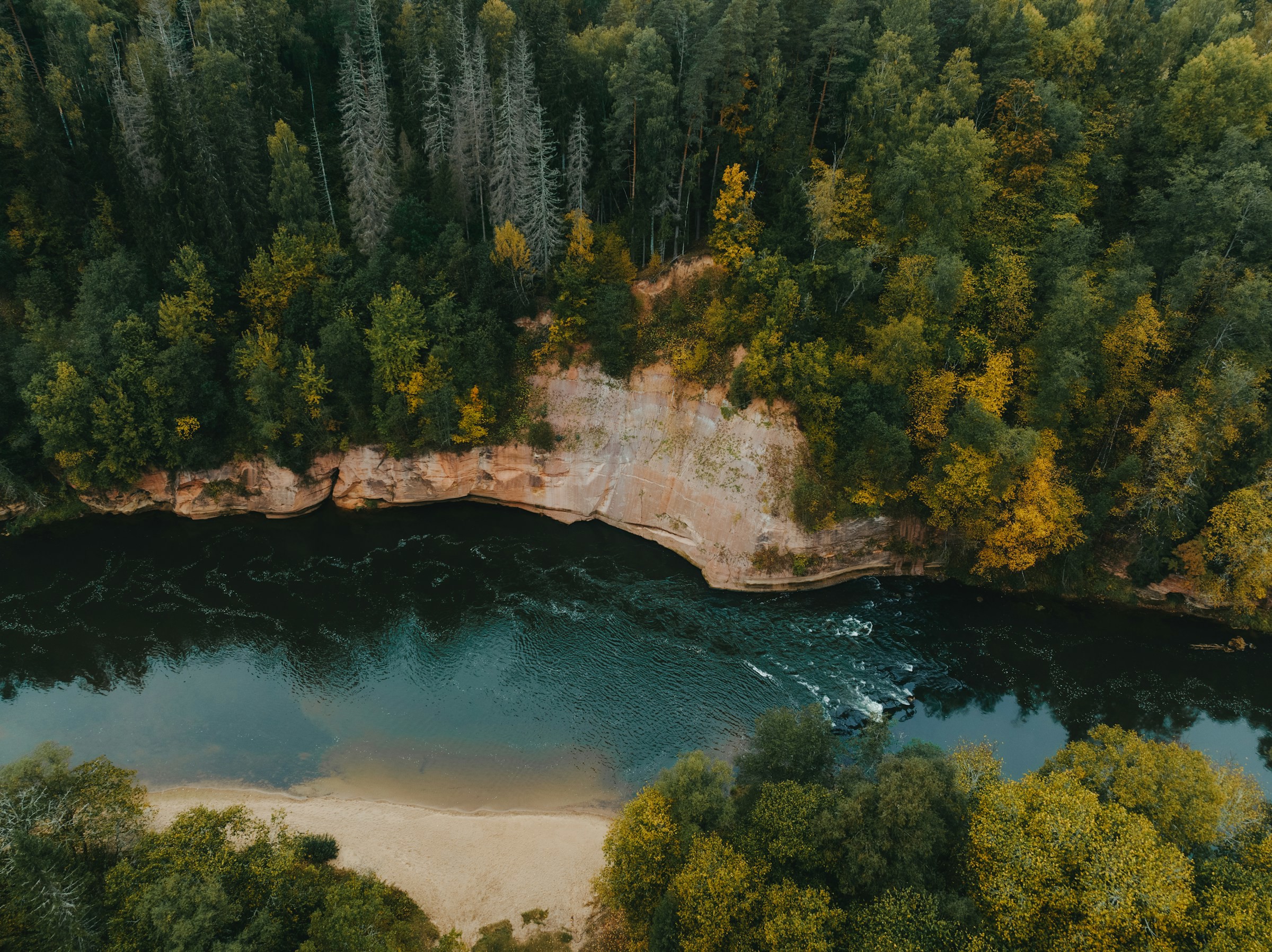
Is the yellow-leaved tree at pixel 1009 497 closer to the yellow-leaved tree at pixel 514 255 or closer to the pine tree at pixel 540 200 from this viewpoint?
the pine tree at pixel 540 200

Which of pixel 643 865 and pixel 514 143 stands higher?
pixel 514 143

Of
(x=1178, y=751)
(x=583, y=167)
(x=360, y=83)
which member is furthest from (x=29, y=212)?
(x=1178, y=751)

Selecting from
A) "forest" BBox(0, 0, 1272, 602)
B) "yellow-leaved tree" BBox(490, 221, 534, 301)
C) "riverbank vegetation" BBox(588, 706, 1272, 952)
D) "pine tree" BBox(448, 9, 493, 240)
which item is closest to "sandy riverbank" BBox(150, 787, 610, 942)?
"riverbank vegetation" BBox(588, 706, 1272, 952)

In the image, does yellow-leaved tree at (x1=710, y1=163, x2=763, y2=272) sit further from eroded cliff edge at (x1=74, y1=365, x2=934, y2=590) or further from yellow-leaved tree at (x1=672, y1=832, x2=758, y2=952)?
yellow-leaved tree at (x1=672, y1=832, x2=758, y2=952)

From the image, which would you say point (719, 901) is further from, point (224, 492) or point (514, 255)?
point (224, 492)

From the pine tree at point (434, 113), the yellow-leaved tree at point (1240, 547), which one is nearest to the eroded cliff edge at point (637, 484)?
the yellow-leaved tree at point (1240, 547)

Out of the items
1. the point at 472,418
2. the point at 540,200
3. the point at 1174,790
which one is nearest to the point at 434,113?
the point at 540,200

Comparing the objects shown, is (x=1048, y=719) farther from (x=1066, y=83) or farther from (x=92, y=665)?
(x=92, y=665)
